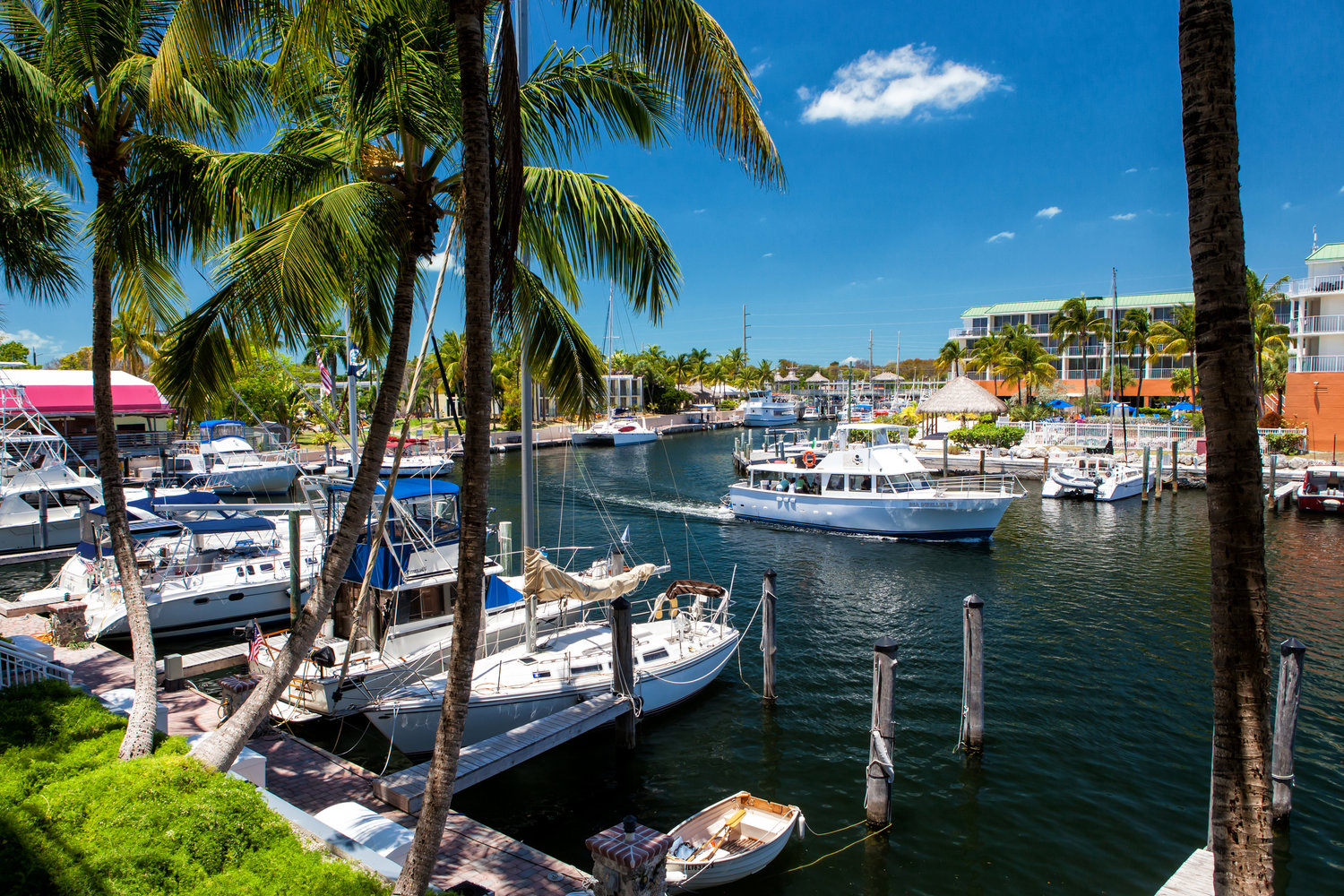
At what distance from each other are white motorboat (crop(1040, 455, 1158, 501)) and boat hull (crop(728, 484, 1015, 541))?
1218 cm

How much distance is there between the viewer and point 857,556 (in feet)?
96.4

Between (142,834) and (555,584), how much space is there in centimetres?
757

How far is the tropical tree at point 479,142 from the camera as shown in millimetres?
4969

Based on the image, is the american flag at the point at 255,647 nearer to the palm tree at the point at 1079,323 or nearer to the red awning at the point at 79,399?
Answer: the red awning at the point at 79,399

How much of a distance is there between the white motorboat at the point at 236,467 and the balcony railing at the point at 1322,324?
61971 mm

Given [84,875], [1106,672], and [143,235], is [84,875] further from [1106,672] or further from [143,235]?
[1106,672]

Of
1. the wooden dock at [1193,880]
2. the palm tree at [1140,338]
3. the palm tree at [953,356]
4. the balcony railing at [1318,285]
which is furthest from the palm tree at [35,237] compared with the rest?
the palm tree at [953,356]

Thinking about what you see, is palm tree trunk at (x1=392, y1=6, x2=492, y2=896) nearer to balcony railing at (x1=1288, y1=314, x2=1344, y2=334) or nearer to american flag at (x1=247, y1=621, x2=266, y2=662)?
american flag at (x1=247, y1=621, x2=266, y2=662)

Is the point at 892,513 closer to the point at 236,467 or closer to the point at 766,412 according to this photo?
the point at 236,467

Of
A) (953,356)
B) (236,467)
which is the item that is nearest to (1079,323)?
(953,356)

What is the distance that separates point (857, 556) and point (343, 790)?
2270cm

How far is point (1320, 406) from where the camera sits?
44281mm

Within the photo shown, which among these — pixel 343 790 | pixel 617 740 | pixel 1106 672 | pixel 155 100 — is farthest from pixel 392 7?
pixel 1106 672

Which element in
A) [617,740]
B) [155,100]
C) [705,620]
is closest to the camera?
[155,100]
